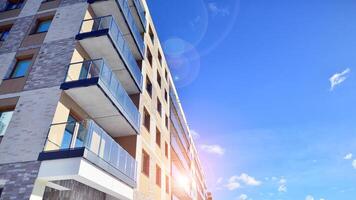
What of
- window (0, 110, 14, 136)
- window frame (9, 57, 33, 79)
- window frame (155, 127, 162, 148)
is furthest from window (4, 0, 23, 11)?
window frame (155, 127, 162, 148)

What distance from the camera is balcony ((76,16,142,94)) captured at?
11367mm

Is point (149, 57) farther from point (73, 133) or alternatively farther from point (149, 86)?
point (73, 133)

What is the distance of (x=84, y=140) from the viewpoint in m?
8.25

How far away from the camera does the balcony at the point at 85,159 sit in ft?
25.2

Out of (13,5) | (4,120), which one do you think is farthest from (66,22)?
(13,5)

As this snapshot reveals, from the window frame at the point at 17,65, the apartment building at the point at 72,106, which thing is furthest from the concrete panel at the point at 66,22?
the window frame at the point at 17,65

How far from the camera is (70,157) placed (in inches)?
305

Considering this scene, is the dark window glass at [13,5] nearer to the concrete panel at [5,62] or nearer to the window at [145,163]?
the concrete panel at [5,62]

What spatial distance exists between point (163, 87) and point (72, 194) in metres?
14.9

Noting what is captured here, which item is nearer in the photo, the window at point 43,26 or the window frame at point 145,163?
the window at point 43,26

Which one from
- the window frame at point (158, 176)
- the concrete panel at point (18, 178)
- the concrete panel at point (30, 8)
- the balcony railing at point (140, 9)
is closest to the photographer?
the concrete panel at point (18, 178)

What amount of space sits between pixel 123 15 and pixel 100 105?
6611 millimetres

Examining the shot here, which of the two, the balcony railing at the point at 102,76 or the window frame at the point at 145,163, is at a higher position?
the balcony railing at the point at 102,76

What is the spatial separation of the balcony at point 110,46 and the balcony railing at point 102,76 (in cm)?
108
